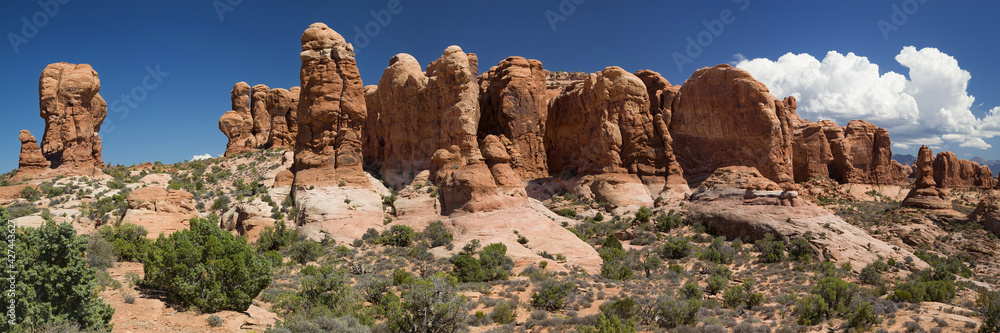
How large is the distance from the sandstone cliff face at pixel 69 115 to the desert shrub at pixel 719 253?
4221cm

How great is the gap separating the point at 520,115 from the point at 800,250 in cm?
2493

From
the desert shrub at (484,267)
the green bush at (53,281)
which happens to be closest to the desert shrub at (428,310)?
the green bush at (53,281)

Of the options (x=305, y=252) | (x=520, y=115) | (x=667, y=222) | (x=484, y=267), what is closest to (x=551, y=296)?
(x=484, y=267)

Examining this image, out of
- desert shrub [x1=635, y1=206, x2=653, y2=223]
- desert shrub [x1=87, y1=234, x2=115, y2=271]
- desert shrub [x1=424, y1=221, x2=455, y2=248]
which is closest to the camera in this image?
desert shrub [x1=87, y1=234, x2=115, y2=271]

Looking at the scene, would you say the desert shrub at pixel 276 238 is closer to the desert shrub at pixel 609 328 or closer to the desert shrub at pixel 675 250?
the desert shrub at pixel 609 328

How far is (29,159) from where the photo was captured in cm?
3344

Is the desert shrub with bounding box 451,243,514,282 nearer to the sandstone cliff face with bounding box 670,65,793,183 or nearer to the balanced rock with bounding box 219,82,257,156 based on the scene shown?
the sandstone cliff face with bounding box 670,65,793,183

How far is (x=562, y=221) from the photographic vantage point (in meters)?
32.6

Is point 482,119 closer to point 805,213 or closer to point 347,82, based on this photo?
point 347,82

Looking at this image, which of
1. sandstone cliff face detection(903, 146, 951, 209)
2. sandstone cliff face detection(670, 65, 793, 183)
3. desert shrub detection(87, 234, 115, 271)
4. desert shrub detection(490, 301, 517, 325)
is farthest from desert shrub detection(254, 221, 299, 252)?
sandstone cliff face detection(903, 146, 951, 209)

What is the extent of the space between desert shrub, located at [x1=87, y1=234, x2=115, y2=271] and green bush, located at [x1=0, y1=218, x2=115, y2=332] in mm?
5416

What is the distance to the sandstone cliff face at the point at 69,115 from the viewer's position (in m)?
33.9

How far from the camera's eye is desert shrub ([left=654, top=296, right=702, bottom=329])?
14.5m

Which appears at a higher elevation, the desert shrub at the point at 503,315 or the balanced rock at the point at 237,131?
the balanced rock at the point at 237,131
